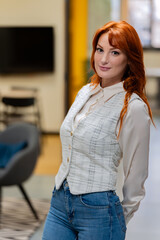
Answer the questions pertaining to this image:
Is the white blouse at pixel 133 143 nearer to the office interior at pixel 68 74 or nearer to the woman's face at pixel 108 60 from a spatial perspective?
the woman's face at pixel 108 60

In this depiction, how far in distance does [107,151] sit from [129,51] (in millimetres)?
324

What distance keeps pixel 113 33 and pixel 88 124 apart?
A: 0.30 metres

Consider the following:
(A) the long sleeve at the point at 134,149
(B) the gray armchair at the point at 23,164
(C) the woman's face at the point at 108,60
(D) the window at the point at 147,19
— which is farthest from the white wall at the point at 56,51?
(A) the long sleeve at the point at 134,149

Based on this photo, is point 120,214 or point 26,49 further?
point 26,49

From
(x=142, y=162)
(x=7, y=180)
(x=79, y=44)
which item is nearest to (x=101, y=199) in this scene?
(x=142, y=162)

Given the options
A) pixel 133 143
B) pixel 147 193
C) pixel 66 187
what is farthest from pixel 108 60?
pixel 147 193

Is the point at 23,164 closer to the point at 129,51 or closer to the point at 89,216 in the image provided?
the point at 89,216

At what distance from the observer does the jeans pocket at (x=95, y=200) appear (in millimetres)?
1285

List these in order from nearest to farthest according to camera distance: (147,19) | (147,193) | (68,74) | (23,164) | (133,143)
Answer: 1. (133,143)
2. (23,164)
3. (147,193)
4. (68,74)
5. (147,19)

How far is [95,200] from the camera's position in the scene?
50.8 inches

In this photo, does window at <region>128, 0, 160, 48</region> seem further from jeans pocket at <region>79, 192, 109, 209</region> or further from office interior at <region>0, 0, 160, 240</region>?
jeans pocket at <region>79, 192, 109, 209</region>

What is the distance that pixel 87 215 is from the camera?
4.25ft

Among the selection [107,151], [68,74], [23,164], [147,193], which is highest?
[107,151]

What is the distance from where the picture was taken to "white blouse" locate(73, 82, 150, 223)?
4.09 feet
